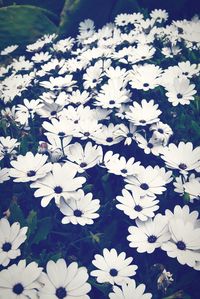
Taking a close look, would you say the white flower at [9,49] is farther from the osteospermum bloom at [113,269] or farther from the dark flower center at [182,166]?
Answer: the osteospermum bloom at [113,269]

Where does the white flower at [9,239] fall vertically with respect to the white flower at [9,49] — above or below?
below

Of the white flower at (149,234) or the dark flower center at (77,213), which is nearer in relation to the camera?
the white flower at (149,234)

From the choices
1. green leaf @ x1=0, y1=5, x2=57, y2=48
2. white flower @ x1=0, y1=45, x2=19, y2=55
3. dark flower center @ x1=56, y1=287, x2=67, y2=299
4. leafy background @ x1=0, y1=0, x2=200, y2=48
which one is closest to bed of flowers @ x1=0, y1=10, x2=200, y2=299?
dark flower center @ x1=56, y1=287, x2=67, y2=299

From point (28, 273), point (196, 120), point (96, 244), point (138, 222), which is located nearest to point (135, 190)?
point (138, 222)

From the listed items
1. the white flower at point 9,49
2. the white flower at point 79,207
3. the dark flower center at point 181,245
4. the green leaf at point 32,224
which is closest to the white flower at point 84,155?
the white flower at point 79,207

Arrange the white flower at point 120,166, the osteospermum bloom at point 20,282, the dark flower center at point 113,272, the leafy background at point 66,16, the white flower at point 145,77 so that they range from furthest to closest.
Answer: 1. the leafy background at point 66,16
2. the white flower at point 145,77
3. the white flower at point 120,166
4. the dark flower center at point 113,272
5. the osteospermum bloom at point 20,282

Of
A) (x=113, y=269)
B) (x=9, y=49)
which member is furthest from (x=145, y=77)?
(x=9, y=49)

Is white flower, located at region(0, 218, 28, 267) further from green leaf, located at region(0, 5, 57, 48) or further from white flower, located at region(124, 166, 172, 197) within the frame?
green leaf, located at region(0, 5, 57, 48)
